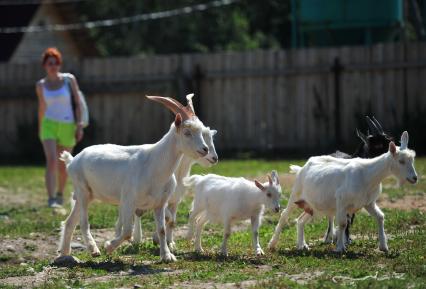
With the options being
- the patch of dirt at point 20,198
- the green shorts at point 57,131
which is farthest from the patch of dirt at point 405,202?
the patch of dirt at point 20,198

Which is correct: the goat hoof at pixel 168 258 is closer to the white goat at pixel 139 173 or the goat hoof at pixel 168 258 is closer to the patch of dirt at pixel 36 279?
the white goat at pixel 139 173

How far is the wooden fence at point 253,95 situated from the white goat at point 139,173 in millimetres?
11771

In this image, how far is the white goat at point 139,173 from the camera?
34.2 ft

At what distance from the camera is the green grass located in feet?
→ 29.8

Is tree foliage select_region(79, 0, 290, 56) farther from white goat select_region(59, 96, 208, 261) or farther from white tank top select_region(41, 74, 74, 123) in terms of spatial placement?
white goat select_region(59, 96, 208, 261)

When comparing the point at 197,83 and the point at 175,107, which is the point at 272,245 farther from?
the point at 197,83

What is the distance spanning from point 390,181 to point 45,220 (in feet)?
20.9

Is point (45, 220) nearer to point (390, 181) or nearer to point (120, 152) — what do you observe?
point (120, 152)

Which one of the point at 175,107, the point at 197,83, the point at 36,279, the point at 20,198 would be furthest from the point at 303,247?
the point at 197,83

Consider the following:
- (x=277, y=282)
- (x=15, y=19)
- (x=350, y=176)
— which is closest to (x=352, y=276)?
(x=277, y=282)

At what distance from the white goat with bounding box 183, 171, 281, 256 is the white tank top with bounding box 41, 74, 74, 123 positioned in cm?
437

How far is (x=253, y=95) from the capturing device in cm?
2347

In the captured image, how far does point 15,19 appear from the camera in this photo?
35719 millimetres

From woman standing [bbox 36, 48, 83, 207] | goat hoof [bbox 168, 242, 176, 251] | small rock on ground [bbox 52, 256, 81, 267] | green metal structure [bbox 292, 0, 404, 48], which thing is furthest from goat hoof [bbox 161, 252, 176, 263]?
green metal structure [bbox 292, 0, 404, 48]
